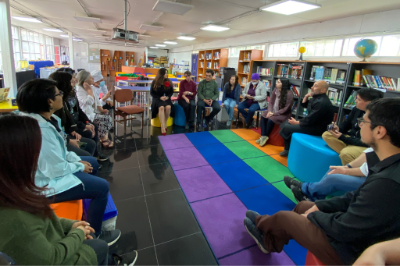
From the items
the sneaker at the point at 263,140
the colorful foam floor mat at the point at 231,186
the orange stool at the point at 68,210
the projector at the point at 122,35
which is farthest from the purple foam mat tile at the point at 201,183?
the projector at the point at 122,35

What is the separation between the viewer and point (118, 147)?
3.76m

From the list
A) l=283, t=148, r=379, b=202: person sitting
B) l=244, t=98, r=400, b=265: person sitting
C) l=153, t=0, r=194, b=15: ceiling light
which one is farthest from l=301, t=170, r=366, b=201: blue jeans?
l=153, t=0, r=194, b=15: ceiling light

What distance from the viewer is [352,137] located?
2.56 meters

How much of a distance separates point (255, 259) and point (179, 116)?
387 centimetres

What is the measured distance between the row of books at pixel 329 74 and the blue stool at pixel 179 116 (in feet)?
10.3

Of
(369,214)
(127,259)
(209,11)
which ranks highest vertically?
(209,11)

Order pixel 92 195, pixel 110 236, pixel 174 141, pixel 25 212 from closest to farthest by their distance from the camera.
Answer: pixel 25 212, pixel 92 195, pixel 110 236, pixel 174 141

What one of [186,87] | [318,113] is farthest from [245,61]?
[318,113]

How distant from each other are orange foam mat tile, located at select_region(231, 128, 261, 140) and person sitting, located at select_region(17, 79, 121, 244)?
336 centimetres

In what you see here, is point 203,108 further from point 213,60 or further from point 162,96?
point 213,60

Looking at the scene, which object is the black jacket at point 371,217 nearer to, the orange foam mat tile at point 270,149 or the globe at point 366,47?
the orange foam mat tile at point 270,149

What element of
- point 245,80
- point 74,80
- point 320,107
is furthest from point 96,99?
point 245,80

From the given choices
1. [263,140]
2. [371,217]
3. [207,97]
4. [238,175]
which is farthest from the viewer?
[207,97]

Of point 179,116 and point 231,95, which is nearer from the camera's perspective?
point 179,116
